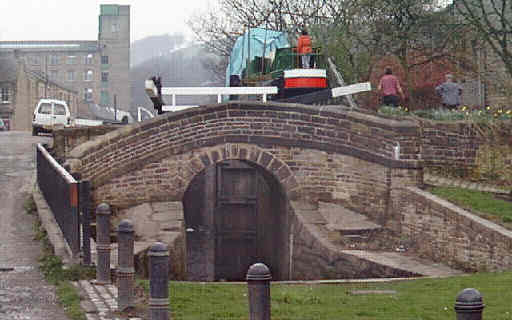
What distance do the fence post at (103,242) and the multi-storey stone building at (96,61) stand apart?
372 feet

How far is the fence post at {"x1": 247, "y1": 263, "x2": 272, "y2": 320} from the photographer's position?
7.36 metres

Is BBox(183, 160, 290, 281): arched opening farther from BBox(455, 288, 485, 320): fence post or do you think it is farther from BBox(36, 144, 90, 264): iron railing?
BBox(455, 288, 485, 320): fence post

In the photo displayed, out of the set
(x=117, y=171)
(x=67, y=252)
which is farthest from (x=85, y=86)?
(x=67, y=252)

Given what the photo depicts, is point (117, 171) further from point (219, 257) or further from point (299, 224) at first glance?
point (219, 257)

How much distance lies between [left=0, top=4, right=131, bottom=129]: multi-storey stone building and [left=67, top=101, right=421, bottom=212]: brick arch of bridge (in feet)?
334

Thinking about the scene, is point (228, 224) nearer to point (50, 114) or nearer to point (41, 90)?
point (50, 114)

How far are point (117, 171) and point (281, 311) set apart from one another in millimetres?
12640

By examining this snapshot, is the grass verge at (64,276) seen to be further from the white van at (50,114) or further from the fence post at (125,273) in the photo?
the white van at (50,114)

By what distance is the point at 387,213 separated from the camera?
23.2 meters

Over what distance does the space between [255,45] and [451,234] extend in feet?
56.0

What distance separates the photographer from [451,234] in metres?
19.6

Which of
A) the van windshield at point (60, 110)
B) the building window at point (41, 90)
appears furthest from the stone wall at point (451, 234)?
the building window at point (41, 90)

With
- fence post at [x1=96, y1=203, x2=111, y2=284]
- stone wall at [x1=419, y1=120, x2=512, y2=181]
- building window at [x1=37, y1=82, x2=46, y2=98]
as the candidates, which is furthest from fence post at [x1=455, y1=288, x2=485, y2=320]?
building window at [x1=37, y1=82, x2=46, y2=98]

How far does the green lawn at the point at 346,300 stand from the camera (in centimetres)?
1147
